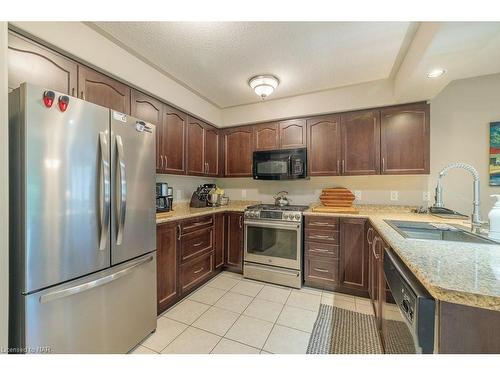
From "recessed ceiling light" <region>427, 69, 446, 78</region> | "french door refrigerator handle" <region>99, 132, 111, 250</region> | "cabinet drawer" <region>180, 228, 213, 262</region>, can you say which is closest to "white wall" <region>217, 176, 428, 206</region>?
"cabinet drawer" <region>180, 228, 213, 262</region>

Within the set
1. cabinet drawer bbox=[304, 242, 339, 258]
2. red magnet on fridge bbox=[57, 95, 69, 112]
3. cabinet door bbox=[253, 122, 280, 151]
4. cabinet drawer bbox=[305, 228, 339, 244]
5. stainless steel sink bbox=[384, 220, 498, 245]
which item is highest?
cabinet door bbox=[253, 122, 280, 151]

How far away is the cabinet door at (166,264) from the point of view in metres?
1.84

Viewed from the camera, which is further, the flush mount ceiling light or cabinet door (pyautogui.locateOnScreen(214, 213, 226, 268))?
cabinet door (pyautogui.locateOnScreen(214, 213, 226, 268))

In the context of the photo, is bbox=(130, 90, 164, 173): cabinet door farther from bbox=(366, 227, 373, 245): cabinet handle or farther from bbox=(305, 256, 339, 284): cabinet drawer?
bbox=(366, 227, 373, 245): cabinet handle

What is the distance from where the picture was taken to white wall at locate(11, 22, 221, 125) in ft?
4.38

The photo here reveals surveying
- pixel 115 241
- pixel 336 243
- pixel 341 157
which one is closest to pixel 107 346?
pixel 115 241

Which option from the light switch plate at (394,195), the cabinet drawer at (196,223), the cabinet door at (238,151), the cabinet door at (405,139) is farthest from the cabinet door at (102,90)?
the light switch plate at (394,195)

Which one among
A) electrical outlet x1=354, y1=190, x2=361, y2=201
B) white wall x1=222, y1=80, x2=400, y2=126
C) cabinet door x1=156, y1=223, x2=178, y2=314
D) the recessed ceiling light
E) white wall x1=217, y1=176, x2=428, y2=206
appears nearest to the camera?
the recessed ceiling light

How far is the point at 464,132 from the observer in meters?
2.22

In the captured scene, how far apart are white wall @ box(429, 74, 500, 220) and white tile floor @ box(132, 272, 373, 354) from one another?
1.60m

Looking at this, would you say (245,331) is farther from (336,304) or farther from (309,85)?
(309,85)

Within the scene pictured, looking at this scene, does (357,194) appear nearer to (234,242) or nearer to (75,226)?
(234,242)

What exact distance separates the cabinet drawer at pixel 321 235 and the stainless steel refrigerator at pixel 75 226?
5.55 ft

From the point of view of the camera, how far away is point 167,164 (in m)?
2.28
